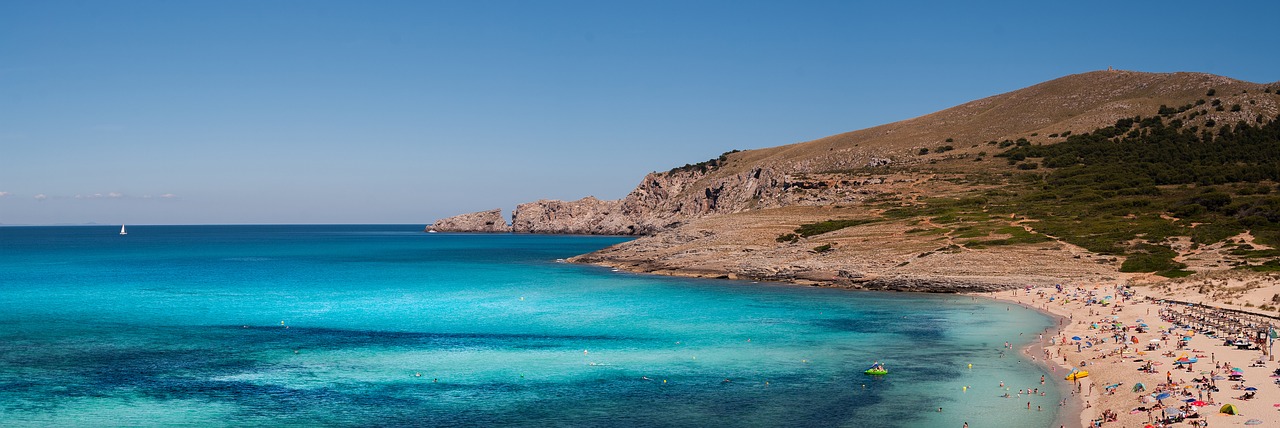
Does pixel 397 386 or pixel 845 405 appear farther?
pixel 397 386

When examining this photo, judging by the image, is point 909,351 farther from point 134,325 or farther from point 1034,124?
point 1034,124

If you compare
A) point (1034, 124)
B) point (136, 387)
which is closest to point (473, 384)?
point (136, 387)

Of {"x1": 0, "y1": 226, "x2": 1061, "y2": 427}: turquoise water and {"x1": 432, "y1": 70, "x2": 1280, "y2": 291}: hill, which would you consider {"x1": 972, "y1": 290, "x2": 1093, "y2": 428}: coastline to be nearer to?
{"x1": 0, "y1": 226, "x2": 1061, "y2": 427}: turquoise water

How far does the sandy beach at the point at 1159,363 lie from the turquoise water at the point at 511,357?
2.28 meters

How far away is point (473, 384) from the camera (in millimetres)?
39906

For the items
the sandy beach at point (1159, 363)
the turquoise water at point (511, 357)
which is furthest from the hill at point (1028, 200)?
the sandy beach at point (1159, 363)

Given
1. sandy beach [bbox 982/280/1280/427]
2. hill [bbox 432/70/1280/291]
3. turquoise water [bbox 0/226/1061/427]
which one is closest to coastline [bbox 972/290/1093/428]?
sandy beach [bbox 982/280/1280/427]

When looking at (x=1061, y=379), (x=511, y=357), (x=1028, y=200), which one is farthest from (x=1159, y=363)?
(x=1028, y=200)

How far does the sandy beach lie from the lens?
31250 millimetres

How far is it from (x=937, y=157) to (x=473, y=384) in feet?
474

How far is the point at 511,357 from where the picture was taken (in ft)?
156

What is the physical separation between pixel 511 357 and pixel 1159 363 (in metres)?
32.9

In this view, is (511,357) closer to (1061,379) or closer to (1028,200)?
(1061,379)

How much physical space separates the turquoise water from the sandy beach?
7.49 feet
